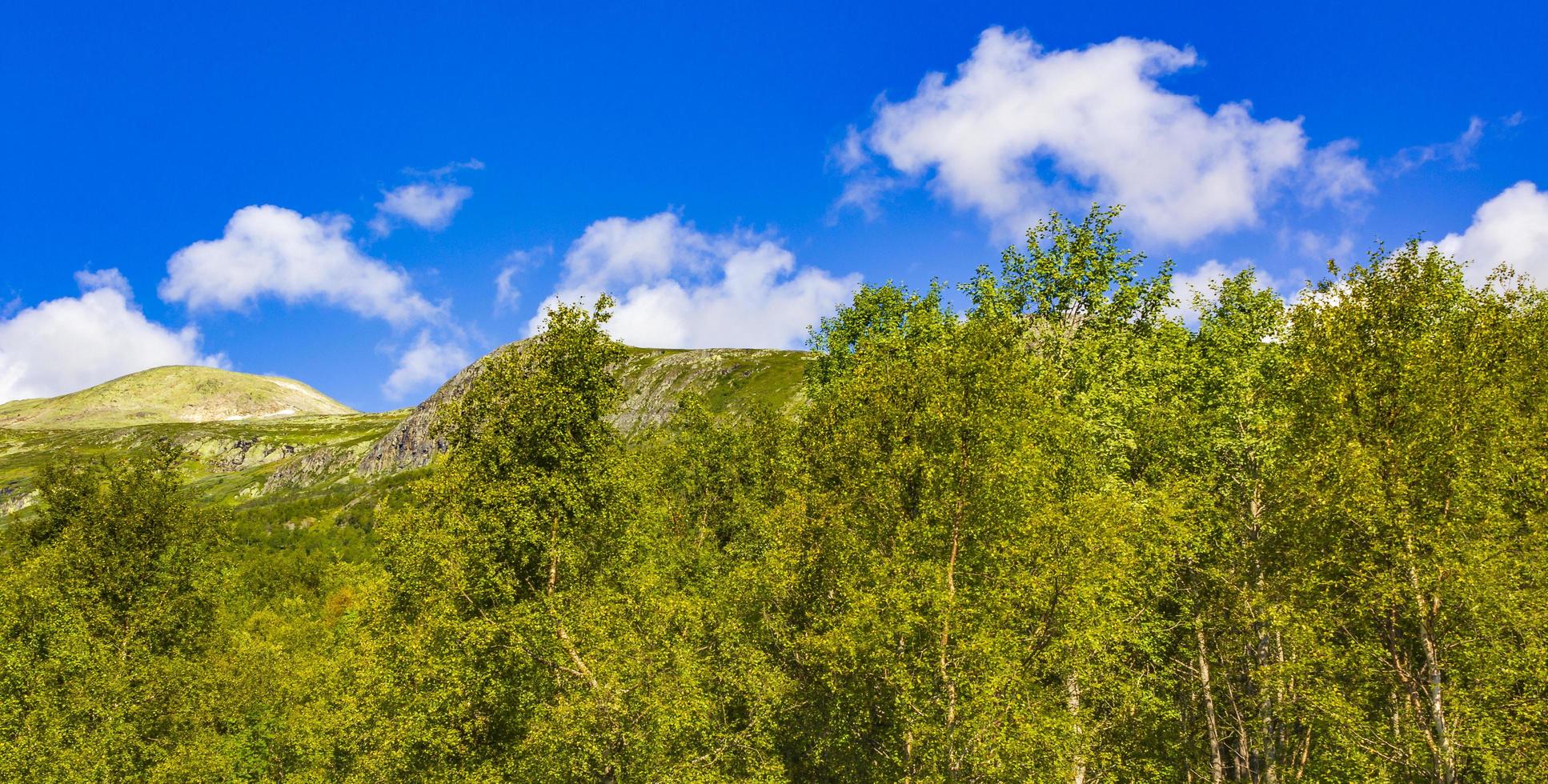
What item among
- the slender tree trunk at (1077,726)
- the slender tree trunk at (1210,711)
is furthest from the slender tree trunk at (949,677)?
the slender tree trunk at (1210,711)

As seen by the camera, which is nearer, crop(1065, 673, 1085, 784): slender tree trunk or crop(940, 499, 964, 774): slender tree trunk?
crop(940, 499, 964, 774): slender tree trunk

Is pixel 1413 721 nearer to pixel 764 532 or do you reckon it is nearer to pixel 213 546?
pixel 764 532

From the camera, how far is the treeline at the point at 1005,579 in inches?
878

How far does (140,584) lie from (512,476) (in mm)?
34765

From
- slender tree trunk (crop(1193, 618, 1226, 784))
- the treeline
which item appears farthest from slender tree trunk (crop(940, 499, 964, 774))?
slender tree trunk (crop(1193, 618, 1226, 784))

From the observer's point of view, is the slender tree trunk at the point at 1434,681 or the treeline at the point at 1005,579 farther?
the treeline at the point at 1005,579

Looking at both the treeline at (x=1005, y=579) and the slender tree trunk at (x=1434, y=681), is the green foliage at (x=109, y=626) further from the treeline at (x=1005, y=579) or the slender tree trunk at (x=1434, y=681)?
the slender tree trunk at (x=1434, y=681)

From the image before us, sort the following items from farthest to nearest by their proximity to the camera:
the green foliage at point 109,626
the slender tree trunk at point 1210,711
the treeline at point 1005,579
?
1. the green foliage at point 109,626
2. the slender tree trunk at point 1210,711
3. the treeline at point 1005,579

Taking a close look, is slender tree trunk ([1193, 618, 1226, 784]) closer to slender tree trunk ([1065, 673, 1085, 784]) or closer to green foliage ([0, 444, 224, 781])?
slender tree trunk ([1065, 673, 1085, 784])

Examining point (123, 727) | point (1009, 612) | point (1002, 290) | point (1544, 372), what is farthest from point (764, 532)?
point (123, 727)

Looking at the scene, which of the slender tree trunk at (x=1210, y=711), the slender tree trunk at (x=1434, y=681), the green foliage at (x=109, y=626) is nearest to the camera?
the slender tree trunk at (x=1434, y=681)

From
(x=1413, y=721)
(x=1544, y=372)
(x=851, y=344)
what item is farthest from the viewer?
(x=851, y=344)

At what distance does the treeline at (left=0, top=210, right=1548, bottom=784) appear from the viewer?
22312 millimetres

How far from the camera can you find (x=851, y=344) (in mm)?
49344
